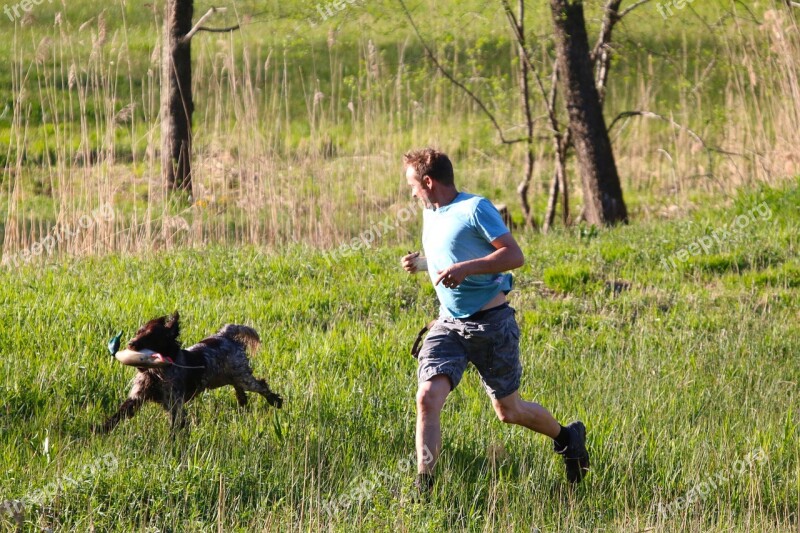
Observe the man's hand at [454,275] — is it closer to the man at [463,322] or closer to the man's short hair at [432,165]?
the man at [463,322]

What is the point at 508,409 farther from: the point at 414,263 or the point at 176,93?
the point at 176,93

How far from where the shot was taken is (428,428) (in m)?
4.54

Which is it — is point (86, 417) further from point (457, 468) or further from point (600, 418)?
point (600, 418)

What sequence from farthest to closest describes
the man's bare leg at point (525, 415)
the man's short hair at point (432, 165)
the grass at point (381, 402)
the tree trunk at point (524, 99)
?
the tree trunk at point (524, 99)
the man's bare leg at point (525, 415)
the man's short hair at point (432, 165)
the grass at point (381, 402)

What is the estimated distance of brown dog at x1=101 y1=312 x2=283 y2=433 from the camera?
476cm

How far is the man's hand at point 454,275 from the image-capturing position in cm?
→ 437

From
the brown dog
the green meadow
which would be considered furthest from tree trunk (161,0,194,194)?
the brown dog

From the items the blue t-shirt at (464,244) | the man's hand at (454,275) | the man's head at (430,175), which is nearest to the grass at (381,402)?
the blue t-shirt at (464,244)

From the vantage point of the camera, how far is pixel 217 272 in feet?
27.9

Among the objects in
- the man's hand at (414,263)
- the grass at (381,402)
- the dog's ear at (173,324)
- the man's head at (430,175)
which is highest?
the man's head at (430,175)

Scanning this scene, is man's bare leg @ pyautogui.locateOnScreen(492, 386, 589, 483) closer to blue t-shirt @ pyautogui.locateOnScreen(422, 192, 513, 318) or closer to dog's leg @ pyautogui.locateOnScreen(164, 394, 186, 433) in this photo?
blue t-shirt @ pyautogui.locateOnScreen(422, 192, 513, 318)

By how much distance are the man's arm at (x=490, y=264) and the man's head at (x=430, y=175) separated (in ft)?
1.35

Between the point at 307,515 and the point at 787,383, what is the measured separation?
11.9 ft

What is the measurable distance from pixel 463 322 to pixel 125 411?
Answer: 1.73 meters
